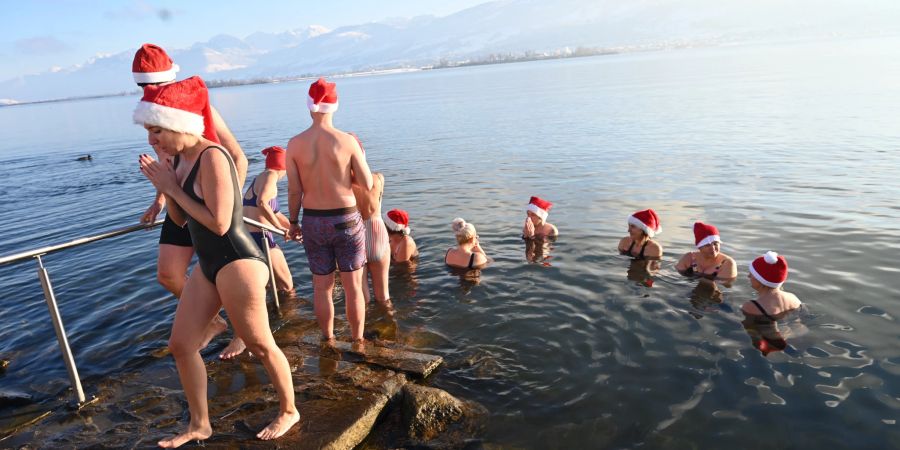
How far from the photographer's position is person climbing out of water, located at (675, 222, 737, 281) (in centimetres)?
812

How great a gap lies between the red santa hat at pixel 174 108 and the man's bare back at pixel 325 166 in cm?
147

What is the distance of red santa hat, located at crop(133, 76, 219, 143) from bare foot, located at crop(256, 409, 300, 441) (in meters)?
2.25

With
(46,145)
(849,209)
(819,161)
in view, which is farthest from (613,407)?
(46,145)

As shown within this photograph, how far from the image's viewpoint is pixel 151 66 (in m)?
4.81

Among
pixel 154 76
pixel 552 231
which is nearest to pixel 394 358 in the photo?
pixel 154 76

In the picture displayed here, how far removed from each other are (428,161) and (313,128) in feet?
53.9

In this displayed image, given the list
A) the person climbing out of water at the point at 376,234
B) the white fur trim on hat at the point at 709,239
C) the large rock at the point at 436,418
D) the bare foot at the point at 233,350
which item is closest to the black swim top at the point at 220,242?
the person climbing out of water at the point at 376,234

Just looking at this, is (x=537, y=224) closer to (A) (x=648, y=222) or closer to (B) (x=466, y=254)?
(B) (x=466, y=254)

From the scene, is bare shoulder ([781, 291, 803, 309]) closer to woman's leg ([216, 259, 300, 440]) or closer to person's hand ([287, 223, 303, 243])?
person's hand ([287, 223, 303, 243])

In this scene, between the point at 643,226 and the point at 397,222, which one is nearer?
the point at 643,226

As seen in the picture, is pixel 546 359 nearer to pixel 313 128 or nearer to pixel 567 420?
pixel 567 420

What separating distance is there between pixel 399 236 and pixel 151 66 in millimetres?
5473

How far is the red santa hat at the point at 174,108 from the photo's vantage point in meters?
3.51

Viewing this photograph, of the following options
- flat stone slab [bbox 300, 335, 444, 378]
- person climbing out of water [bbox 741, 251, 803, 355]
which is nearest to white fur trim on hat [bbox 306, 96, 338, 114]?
flat stone slab [bbox 300, 335, 444, 378]
